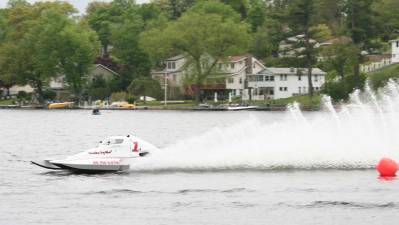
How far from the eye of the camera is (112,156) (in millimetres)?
42781

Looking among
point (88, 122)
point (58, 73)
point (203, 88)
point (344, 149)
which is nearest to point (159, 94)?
point (203, 88)

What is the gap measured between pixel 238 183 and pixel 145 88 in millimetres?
100799

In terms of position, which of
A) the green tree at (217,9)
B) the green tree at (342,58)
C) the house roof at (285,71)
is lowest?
the house roof at (285,71)

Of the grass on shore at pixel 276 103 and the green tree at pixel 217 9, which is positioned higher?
the green tree at pixel 217 9

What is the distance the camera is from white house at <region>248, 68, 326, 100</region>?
440 ft

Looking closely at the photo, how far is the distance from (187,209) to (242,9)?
15259cm

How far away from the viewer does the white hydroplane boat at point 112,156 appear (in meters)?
42.6

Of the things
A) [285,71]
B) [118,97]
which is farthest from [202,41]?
[118,97]

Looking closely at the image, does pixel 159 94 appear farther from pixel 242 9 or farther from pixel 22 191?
pixel 22 191

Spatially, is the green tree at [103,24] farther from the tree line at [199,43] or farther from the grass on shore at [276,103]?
the grass on shore at [276,103]

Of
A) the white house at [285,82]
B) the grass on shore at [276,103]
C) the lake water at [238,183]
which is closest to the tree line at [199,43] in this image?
the white house at [285,82]

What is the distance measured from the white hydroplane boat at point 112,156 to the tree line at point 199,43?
7155 cm

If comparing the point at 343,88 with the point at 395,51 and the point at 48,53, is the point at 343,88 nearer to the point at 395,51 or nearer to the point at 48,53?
the point at 395,51

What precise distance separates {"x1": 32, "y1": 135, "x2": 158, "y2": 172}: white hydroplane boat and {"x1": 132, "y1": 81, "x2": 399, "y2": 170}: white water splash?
0.51 meters
